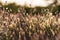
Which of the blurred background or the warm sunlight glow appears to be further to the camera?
the warm sunlight glow

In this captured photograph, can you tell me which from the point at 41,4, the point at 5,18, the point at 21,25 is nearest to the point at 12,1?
the point at 41,4

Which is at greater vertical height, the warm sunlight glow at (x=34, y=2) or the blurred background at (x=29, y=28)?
the warm sunlight glow at (x=34, y=2)

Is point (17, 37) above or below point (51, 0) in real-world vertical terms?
below

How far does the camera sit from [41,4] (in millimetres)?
7680

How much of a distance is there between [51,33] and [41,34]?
22 centimetres

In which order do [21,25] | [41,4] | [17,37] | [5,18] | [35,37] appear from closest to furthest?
1. [35,37]
2. [17,37]
3. [21,25]
4. [5,18]
5. [41,4]

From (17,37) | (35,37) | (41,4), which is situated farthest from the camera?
(41,4)

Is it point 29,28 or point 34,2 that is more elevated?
point 34,2

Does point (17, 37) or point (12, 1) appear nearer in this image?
point (17, 37)

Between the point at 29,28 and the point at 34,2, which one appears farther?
the point at 34,2

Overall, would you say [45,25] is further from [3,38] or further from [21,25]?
[3,38]

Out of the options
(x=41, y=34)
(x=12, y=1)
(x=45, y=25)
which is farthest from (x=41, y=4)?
(x=41, y=34)

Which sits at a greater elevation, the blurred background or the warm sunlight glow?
the warm sunlight glow

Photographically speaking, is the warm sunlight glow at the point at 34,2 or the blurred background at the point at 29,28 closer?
the blurred background at the point at 29,28
